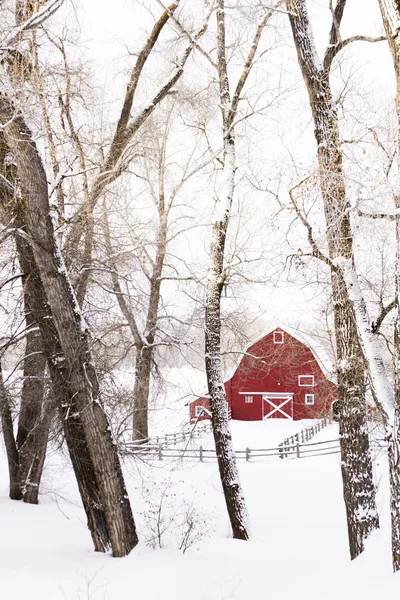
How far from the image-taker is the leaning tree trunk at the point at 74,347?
6.92m

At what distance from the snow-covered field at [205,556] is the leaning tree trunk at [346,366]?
1.14 feet

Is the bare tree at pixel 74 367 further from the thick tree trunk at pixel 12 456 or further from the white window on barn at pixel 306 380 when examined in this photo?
the white window on barn at pixel 306 380

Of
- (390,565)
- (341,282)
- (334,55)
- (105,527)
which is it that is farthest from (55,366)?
(334,55)

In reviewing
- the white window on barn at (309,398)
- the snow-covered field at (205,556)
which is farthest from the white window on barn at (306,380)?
the snow-covered field at (205,556)

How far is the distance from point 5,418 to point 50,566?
511 centimetres

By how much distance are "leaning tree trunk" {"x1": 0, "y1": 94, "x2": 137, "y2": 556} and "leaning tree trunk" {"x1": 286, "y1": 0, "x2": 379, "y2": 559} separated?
3052 mm

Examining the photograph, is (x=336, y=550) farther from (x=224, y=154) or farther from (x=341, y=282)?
(x=224, y=154)

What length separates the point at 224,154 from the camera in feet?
30.6

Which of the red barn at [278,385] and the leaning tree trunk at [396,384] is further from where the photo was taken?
the red barn at [278,385]

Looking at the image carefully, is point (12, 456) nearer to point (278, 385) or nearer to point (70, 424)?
point (70, 424)

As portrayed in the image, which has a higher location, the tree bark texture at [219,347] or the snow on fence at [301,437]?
the tree bark texture at [219,347]

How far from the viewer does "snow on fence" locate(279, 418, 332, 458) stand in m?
18.4

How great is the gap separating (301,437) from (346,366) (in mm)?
15526

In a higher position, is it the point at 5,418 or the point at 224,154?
the point at 224,154
